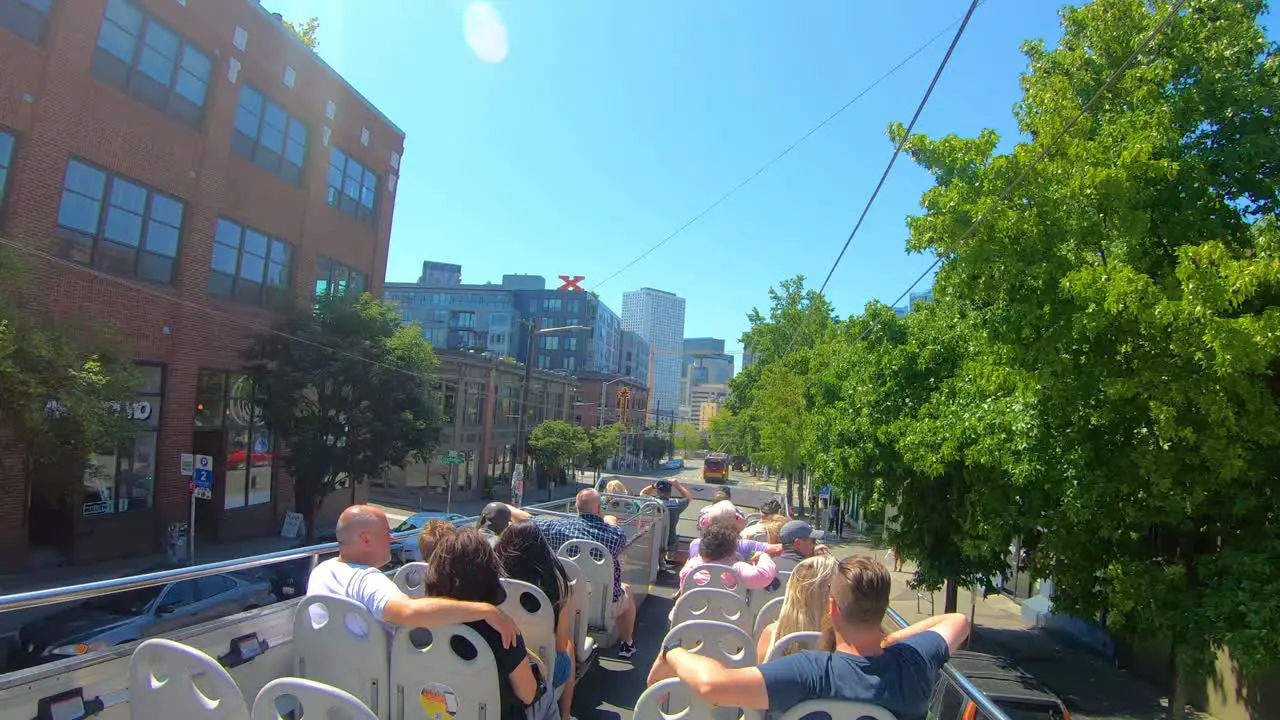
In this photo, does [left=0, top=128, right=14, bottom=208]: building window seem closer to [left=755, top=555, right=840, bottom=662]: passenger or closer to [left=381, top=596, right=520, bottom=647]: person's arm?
[left=381, top=596, right=520, bottom=647]: person's arm

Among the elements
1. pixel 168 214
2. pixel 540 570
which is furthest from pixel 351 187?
pixel 540 570

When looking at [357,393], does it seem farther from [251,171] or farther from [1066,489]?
[1066,489]

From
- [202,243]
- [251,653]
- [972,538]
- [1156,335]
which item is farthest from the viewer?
[202,243]

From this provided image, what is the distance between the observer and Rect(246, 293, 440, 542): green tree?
20.0 m

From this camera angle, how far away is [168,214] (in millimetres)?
18938

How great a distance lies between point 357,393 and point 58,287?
22.5 ft

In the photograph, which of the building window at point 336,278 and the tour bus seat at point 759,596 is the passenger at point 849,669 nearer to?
the tour bus seat at point 759,596

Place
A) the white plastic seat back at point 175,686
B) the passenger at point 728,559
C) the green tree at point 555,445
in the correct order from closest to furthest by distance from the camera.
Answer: the white plastic seat back at point 175,686 < the passenger at point 728,559 < the green tree at point 555,445

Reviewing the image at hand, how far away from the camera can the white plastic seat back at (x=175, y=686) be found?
2.49 meters

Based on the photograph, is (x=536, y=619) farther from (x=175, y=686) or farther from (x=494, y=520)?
(x=175, y=686)

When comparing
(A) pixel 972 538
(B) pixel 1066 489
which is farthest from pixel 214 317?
(B) pixel 1066 489

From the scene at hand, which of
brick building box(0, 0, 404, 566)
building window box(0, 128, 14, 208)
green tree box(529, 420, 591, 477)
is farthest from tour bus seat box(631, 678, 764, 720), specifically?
green tree box(529, 420, 591, 477)

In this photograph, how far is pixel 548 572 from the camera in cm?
426

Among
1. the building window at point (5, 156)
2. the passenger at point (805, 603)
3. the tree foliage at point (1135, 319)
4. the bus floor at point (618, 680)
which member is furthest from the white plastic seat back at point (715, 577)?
the building window at point (5, 156)
